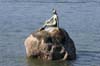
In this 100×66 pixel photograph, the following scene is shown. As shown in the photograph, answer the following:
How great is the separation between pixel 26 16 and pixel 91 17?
6185 millimetres

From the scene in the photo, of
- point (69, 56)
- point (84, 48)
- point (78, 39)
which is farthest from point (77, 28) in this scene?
point (69, 56)

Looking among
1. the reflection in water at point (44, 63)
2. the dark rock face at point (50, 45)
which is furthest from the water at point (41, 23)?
the dark rock face at point (50, 45)

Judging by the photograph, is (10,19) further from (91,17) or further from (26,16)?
(91,17)

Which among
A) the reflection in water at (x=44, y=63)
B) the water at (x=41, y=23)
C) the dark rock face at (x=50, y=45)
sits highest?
the dark rock face at (x=50, y=45)

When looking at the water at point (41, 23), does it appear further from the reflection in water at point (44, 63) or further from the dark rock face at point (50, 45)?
the dark rock face at point (50, 45)

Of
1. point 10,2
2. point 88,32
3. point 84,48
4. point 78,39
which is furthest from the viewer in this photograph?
point 10,2

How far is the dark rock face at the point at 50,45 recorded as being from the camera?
32.7 meters

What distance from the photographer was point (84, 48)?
123 feet

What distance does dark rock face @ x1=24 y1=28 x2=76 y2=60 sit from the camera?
107ft

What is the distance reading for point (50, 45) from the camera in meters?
32.7

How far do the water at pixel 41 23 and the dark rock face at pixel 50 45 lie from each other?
0.48 m

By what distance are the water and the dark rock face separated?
48 centimetres

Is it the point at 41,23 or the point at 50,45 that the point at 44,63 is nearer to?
the point at 50,45

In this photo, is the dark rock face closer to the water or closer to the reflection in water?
the reflection in water
